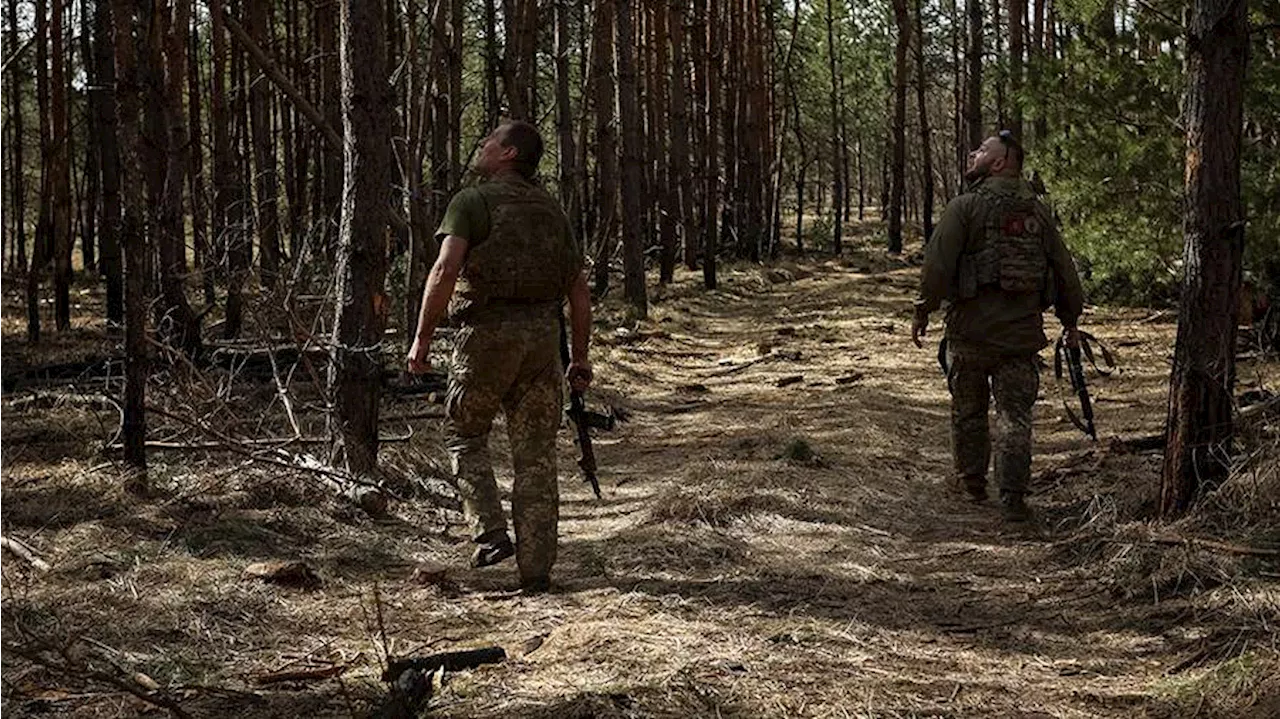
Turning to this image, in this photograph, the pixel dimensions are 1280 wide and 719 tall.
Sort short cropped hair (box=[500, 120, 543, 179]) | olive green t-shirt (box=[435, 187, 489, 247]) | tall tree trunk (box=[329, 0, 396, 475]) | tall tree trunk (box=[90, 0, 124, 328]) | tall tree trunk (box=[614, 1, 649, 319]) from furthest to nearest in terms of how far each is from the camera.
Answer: tall tree trunk (box=[614, 1, 649, 319]) → tall tree trunk (box=[90, 0, 124, 328]) → tall tree trunk (box=[329, 0, 396, 475]) → short cropped hair (box=[500, 120, 543, 179]) → olive green t-shirt (box=[435, 187, 489, 247])

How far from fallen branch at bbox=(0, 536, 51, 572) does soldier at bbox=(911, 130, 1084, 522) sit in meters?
4.44

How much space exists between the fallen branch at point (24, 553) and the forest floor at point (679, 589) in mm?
72

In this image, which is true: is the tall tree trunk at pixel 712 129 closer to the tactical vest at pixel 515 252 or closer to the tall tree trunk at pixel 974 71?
the tall tree trunk at pixel 974 71

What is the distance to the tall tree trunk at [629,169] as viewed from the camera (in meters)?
17.7

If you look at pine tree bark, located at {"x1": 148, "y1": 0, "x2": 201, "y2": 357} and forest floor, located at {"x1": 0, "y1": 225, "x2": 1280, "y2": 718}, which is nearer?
forest floor, located at {"x1": 0, "y1": 225, "x2": 1280, "y2": 718}

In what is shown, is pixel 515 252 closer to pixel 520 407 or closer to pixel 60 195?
pixel 520 407

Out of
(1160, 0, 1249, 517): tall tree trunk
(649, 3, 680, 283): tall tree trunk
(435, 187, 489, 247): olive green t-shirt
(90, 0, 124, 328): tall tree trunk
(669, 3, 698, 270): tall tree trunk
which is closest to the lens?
(435, 187, 489, 247): olive green t-shirt

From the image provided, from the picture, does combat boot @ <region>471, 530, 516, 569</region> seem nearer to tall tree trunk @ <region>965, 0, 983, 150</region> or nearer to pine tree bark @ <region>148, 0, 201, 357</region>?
pine tree bark @ <region>148, 0, 201, 357</region>

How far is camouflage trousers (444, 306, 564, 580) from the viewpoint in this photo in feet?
16.9

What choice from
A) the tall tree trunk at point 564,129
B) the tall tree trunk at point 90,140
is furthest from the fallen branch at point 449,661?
the tall tree trunk at point 564,129

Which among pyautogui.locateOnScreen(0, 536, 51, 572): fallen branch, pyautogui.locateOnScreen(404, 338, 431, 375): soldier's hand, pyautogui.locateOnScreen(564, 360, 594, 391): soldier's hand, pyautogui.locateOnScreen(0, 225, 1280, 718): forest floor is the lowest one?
pyautogui.locateOnScreen(0, 225, 1280, 718): forest floor

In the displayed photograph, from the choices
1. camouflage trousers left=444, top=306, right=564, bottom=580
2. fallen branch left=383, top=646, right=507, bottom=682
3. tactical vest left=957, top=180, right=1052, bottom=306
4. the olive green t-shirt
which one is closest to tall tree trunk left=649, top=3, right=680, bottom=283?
tactical vest left=957, top=180, right=1052, bottom=306

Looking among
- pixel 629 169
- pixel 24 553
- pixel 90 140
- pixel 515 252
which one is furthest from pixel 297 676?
pixel 90 140

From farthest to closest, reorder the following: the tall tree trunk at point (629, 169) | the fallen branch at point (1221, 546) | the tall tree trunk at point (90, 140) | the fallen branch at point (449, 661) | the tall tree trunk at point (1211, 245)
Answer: the tall tree trunk at point (629, 169), the tall tree trunk at point (90, 140), the tall tree trunk at point (1211, 245), the fallen branch at point (1221, 546), the fallen branch at point (449, 661)
